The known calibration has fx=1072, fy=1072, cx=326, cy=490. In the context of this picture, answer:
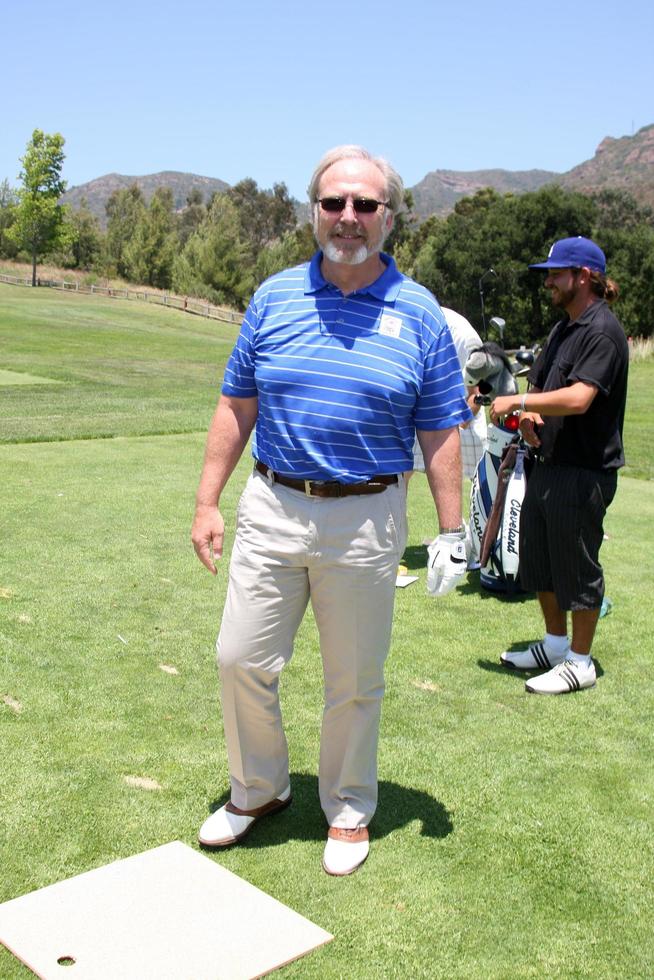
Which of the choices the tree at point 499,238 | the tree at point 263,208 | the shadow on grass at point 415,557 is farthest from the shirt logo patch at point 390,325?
the tree at point 263,208

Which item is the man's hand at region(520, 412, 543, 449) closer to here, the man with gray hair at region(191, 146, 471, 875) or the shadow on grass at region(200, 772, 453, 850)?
the man with gray hair at region(191, 146, 471, 875)

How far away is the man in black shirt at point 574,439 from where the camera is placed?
471 cm

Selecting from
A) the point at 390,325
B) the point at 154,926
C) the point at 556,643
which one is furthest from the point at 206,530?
the point at 556,643

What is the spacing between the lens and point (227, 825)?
346 centimetres

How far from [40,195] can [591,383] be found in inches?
2071

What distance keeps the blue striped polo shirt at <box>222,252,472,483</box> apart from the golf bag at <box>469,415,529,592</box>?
2.27 metres

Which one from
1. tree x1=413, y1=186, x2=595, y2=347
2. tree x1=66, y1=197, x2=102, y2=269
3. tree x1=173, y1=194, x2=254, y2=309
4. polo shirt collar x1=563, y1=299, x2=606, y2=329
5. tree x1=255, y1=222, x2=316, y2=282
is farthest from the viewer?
tree x1=66, y1=197, x2=102, y2=269

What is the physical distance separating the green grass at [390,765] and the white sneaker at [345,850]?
0.04 m

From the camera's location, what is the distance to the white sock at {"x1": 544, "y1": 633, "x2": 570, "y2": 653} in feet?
17.3

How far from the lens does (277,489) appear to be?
11.0 ft

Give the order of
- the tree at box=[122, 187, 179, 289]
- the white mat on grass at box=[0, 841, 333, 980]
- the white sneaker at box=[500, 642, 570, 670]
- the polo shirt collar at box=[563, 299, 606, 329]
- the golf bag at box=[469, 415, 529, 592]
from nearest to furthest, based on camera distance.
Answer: the white mat on grass at box=[0, 841, 333, 980]
the polo shirt collar at box=[563, 299, 606, 329]
the white sneaker at box=[500, 642, 570, 670]
the golf bag at box=[469, 415, 529, 592]
the tree at box=[122, 187, 179, 289]

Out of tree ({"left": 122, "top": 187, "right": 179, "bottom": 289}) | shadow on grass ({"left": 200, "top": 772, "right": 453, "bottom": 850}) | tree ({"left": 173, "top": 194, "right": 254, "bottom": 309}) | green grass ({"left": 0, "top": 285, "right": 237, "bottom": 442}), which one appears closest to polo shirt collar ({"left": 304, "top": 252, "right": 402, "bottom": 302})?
shadow on grass ({"left": 200, "top": 772, "right": 453, "bottom": 850})

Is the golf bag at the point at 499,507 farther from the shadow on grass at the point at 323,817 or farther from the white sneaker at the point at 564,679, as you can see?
the shadow on grass at the point at 323,817

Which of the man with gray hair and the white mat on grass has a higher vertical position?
the man with gray hair
